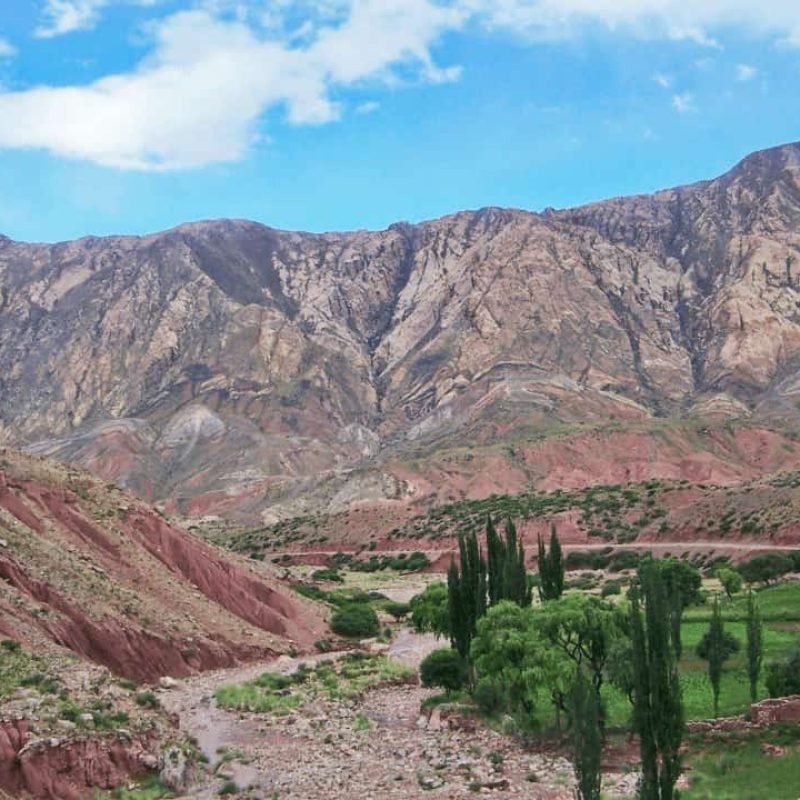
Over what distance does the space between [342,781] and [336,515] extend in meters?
104

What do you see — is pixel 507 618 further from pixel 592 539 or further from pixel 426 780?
pixel 592 539

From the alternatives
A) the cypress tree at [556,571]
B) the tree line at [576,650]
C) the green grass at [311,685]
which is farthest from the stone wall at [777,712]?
the green grass at [311,685]

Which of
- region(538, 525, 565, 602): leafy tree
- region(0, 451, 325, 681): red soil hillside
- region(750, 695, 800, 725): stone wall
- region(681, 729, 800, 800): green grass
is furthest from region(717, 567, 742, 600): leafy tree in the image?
region(681, 729, 800, 800): green grass

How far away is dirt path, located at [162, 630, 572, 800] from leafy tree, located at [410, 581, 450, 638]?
6.04m

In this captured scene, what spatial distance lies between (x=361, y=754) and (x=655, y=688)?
12.0m

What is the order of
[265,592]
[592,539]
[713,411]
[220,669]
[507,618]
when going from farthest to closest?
[713,411] → [592,539] → [265,592] → [220,669] → [507,618]

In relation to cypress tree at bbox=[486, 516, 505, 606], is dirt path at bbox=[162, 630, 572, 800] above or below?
below

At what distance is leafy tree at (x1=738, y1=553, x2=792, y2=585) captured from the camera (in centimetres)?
6719

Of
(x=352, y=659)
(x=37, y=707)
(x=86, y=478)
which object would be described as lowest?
(x=352, y=659)

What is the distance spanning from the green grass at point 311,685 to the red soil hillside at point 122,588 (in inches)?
182

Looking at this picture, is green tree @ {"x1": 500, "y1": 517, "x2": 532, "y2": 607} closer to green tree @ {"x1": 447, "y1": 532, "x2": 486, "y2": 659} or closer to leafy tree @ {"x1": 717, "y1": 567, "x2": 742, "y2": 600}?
green tree @ {"x1": 447, "y1": 532, "x2": 486, "y2": 659}

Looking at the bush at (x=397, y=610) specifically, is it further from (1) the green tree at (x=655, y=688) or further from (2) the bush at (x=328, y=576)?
(1) the green tree at (x=655, y=688)

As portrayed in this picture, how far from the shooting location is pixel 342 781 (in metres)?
27.0

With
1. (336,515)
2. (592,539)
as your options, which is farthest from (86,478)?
(336,515)
